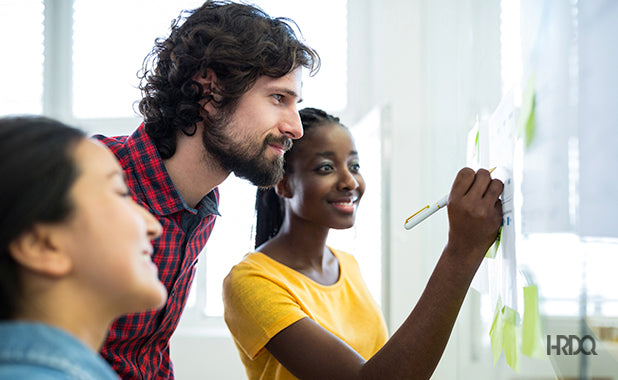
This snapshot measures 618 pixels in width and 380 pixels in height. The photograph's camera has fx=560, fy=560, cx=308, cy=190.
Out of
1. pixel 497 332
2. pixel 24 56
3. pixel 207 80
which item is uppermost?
pixel 24 56

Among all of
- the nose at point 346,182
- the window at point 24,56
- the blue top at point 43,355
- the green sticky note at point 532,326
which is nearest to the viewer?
the blue top at point 43,355

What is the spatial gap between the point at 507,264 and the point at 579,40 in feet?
1.16

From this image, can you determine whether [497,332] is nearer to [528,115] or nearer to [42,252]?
[528,115]

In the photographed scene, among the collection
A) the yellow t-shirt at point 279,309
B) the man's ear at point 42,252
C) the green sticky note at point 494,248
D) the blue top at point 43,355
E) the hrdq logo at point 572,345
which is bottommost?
the yellow t-shirt at point 279,309

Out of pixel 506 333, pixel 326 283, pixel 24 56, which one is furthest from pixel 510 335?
pixel 24 56

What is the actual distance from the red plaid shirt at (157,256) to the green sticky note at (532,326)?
0.66 meters

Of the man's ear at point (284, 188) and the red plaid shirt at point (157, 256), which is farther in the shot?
the man's ear at point (284, 188)

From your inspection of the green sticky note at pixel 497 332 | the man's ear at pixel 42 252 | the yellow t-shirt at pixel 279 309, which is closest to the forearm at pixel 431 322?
the green sticky note at pixel 497 332

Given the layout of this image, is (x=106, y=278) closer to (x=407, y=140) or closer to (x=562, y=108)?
(x=562, y=108)

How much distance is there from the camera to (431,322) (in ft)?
2.88

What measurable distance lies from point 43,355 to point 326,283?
0.89m

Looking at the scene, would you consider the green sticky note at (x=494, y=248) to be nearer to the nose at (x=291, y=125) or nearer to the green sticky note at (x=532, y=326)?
the green sticky note at (x=532, y=326)

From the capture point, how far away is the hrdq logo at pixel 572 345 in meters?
0.64

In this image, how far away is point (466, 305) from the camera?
158cm
